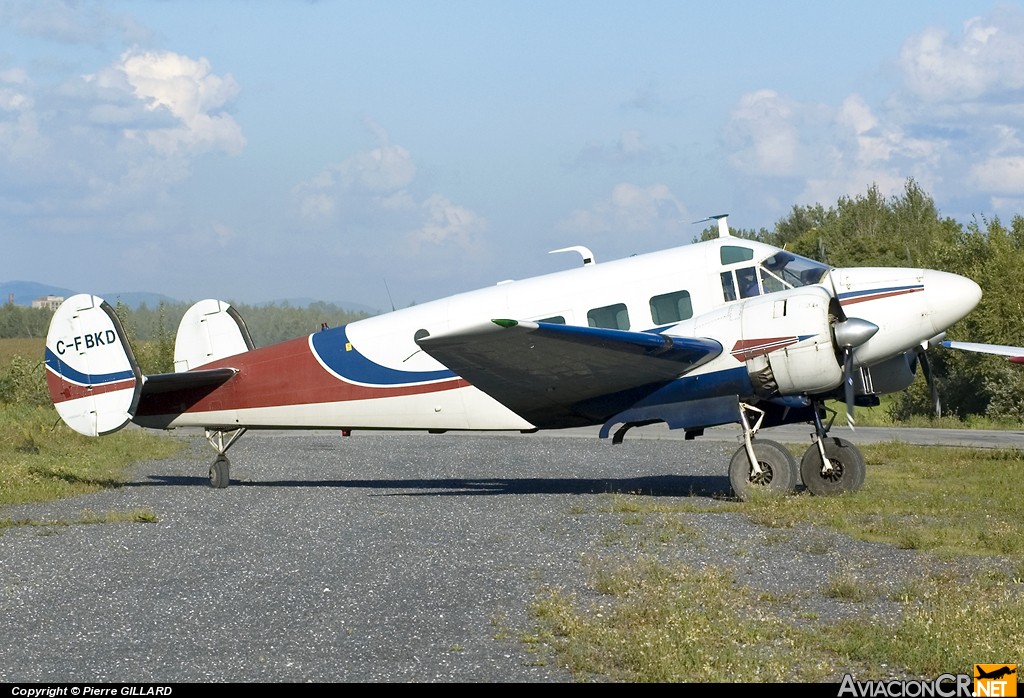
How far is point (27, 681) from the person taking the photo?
761cm

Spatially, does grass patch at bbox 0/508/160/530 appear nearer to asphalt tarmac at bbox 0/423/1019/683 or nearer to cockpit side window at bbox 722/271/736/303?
asphalt tarmac at bbox 0/423/1019/683

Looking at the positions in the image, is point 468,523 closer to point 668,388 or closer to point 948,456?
point 668,388

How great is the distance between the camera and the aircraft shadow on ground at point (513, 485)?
18.3 metres

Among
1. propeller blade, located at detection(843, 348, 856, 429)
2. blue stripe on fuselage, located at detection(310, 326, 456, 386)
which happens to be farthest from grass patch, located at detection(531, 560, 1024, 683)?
blue stripe on fuselage, located at detection(310, 326, 456, 386)

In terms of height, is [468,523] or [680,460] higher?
[468,523]

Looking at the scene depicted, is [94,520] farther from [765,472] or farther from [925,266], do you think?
[925,266]

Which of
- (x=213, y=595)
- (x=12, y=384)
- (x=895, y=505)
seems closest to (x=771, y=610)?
(x=213, y=595)

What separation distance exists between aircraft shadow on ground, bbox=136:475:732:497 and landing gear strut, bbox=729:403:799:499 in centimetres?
104

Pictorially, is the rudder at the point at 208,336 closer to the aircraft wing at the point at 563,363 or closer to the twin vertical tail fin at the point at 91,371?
the twin vertical tail fin at the point at 91,371

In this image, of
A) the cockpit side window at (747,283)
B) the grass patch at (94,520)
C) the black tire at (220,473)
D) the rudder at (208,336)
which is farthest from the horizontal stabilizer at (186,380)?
the cockpit side window at (747,283)

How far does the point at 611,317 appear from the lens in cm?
1678

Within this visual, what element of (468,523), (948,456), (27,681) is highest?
(27,681)

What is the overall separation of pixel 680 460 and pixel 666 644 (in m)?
15.7

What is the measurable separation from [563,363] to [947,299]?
5.01m
